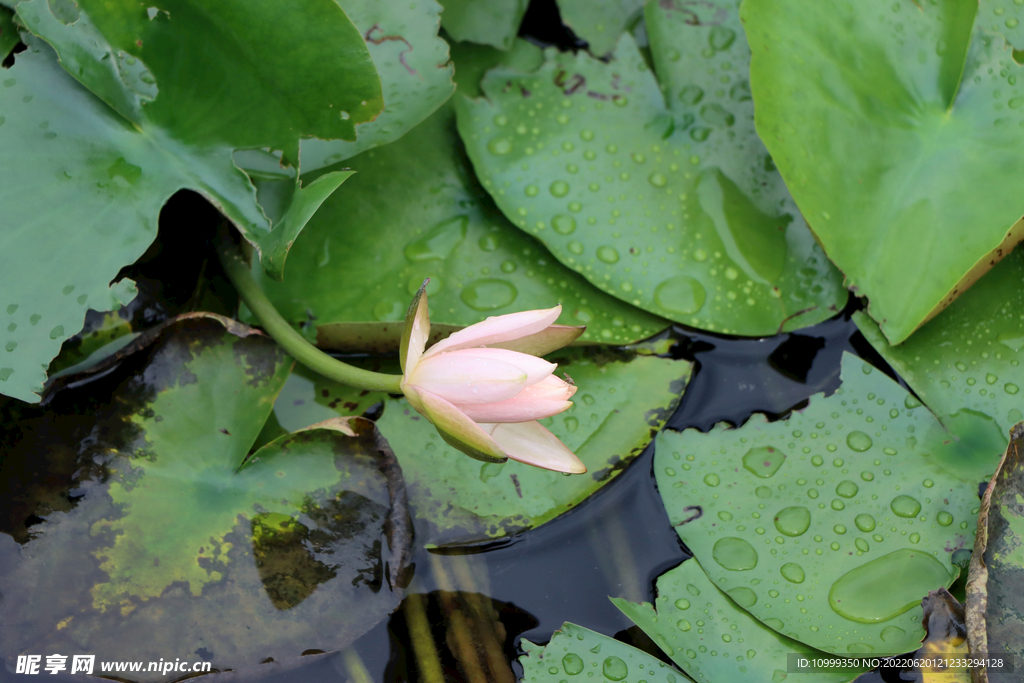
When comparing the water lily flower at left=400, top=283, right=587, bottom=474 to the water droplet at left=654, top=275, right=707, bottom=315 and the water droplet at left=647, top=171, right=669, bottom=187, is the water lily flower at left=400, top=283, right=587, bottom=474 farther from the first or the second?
the water droplet at left=647, top=171, right=669, bottom=187

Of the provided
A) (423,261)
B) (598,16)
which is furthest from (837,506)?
(598,16)

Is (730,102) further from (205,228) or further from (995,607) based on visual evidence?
A: (205,228)

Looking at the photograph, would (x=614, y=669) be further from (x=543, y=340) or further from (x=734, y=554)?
(x=543, y=340)

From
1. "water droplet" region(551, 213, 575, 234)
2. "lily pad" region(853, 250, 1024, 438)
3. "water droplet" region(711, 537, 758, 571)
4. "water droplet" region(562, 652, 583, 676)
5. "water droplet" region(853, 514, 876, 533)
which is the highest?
"water droplet" region(551, 213, 575, 234)

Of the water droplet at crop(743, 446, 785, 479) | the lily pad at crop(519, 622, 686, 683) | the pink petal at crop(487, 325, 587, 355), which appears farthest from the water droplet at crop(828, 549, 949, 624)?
the pink petal at crop(487, 325, 587, 355)

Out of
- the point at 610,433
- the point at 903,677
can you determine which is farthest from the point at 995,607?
the point at 610,433

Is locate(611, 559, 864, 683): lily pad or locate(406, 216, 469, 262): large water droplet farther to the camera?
locate(406, 216, 469, 262): large water droplet

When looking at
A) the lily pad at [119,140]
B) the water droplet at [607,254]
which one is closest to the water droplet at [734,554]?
the water droplet at [607,254]

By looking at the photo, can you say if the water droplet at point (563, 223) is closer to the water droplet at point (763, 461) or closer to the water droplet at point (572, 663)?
the water droplet at point (763, 461)
